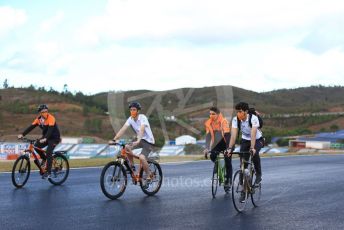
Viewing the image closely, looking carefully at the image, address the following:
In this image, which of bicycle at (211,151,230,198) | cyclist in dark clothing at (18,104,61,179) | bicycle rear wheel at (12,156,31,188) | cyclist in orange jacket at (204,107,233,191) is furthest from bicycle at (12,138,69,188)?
bicycle at (211,151,230,198)

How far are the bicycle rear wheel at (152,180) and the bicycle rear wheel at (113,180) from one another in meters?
0.54

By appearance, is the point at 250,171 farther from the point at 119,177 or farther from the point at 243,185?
the point at 119,177

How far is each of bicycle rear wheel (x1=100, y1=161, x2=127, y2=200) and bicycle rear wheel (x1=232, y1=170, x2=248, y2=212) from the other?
8.63 feet

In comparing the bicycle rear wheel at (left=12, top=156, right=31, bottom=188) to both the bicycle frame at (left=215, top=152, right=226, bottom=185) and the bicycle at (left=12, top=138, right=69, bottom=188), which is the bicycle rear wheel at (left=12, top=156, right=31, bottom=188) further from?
the bicycle frame at (left=215, top=152, right=226, bottom=185)

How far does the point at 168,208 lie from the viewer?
9.93 m

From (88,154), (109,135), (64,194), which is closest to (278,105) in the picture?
(109,135)

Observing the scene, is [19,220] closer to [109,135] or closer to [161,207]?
[161,207]

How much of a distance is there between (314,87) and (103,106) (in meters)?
76.7

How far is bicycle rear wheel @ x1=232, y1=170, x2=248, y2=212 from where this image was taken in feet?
30.8

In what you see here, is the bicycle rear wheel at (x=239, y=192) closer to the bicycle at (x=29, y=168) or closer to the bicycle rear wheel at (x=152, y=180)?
the bicycle rear wheel at (x=152, y=180)

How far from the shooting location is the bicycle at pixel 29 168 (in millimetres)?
12945

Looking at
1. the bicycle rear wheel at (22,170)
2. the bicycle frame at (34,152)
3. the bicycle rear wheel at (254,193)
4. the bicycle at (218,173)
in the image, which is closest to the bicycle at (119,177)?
the bicycle at (218,173)

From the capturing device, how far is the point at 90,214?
907 cm

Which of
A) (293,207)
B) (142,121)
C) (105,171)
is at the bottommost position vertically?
(293,207)
